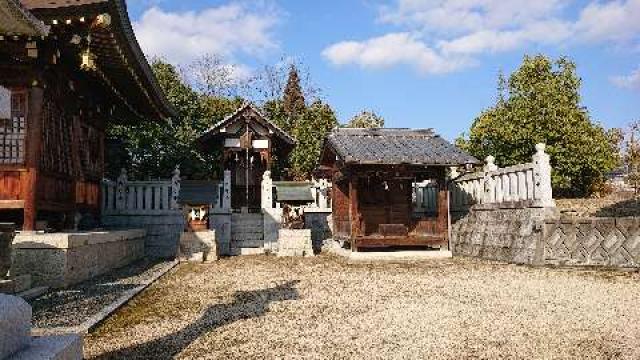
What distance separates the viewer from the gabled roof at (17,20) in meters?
3.23

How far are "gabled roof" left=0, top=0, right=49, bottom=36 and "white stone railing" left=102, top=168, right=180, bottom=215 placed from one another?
1259 centimetres

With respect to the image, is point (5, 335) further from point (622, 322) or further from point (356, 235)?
point (356, 235)

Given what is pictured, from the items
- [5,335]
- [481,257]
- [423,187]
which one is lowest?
[481,257]

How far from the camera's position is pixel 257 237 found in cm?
1736

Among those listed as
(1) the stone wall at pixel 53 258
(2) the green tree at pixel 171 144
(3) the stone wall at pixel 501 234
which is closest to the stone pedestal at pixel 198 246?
(1) the stone wall at pixel 53 258

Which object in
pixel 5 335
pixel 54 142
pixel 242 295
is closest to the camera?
pixel 5 335

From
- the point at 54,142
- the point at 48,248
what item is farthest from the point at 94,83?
the point at 48,248

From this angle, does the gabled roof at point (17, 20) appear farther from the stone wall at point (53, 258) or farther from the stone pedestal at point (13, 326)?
the stone wall at point (53, 258)

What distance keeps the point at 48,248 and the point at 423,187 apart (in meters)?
13.7

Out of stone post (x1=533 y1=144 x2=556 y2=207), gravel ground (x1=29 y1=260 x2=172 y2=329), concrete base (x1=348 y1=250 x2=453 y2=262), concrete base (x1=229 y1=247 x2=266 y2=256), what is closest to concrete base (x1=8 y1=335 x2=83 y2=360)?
gravel ground (x1=29 y1=260 x2=172 y2=329)

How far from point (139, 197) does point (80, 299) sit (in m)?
9.13

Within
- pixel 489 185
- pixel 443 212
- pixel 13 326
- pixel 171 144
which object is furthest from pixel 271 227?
pixel 13 326

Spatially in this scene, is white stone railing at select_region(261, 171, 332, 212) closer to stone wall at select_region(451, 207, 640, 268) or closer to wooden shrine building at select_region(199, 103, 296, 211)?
wooden shrine building at select_region(199, 103, 296, 211)

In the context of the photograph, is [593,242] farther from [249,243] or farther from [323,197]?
[323,197]
